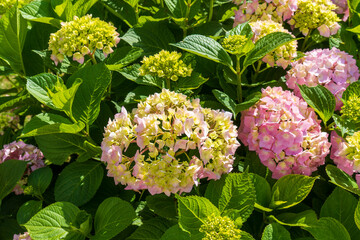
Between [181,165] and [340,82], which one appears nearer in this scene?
[181,165]

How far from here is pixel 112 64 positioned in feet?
7.22

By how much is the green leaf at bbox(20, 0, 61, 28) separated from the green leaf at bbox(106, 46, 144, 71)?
355mm

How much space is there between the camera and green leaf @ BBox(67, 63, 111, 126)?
6.24 feet

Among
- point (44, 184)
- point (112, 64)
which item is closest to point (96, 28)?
point (112, 64)

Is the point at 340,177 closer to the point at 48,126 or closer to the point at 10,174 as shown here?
the point at 48,126

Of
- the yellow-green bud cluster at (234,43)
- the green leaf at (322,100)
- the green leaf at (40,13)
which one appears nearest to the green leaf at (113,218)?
the yellow-green bud cluster at (234,43)

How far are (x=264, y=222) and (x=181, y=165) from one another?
54 centimetres

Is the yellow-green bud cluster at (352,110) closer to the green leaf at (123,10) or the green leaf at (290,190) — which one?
the green leaf at (290,190)

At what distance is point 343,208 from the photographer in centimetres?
178

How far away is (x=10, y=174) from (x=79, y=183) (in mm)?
450

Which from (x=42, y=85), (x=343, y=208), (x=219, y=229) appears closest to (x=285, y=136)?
(x=343, y=208)

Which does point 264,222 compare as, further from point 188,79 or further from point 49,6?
point 49,6

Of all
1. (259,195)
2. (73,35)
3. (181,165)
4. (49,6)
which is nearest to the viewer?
(181,165)

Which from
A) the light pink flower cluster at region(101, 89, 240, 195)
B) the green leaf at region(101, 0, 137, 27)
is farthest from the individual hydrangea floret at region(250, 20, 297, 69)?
the green leaf at region(101, 0, 137, 27)
